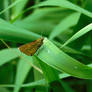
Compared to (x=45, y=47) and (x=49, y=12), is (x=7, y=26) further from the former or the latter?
(x=49, y=12)

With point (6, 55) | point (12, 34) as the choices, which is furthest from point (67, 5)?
point (6, 55)

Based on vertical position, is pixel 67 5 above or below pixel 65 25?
below

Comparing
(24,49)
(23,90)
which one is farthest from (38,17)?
(24,49)

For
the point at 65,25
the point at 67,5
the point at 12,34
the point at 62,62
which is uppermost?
the point at 65,25

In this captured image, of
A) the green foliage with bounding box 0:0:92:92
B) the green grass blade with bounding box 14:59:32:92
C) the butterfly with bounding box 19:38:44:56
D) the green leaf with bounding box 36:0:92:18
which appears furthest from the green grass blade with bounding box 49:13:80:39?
the butterfly with bounding box 19:38:44:56

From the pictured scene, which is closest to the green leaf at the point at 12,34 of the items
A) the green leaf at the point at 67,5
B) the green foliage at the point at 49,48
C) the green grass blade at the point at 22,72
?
the green foliage at the point at 49,48

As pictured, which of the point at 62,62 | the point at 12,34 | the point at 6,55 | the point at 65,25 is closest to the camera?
the point at 62,62

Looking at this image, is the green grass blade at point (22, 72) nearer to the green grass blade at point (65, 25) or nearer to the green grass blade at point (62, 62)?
the green grass blade at point (65, 25)

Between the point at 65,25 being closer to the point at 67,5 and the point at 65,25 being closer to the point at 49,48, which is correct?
the point at 67,5
